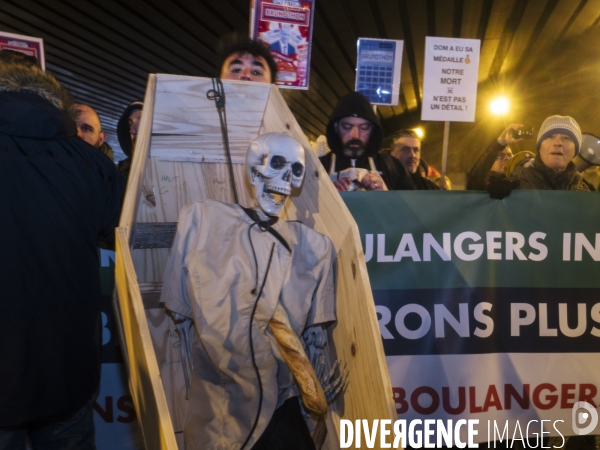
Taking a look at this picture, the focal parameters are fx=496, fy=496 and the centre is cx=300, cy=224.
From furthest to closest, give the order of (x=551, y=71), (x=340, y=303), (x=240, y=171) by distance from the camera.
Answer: (x=551, y=71)
(x=240, y=171)
(x=340, y=303)

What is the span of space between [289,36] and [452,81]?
3.78 feet

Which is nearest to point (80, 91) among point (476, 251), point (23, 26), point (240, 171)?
point (23, 26)

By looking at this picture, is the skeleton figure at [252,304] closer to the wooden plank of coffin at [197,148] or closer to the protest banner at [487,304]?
the wooden plank of coffin at [197,148]

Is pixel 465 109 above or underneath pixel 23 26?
underneath

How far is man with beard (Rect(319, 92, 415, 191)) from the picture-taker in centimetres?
281

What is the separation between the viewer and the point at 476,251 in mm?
2725

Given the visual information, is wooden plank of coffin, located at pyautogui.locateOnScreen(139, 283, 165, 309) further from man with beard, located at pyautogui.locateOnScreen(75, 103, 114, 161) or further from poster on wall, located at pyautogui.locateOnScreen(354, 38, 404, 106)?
poster on wall, located at pyautogui.locateOnScreen(354, 38, 404, 106)

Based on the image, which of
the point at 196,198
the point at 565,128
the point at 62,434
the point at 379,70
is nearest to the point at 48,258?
the point at 62,434

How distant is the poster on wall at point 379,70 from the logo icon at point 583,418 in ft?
7.64

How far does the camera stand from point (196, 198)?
2.54 m

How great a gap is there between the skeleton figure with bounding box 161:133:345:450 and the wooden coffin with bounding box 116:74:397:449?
12 cm

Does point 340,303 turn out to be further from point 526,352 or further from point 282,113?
point 526,352

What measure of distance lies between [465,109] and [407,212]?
3.41 feet

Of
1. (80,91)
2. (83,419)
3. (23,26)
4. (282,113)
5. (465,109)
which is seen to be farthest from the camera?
(80,91)
